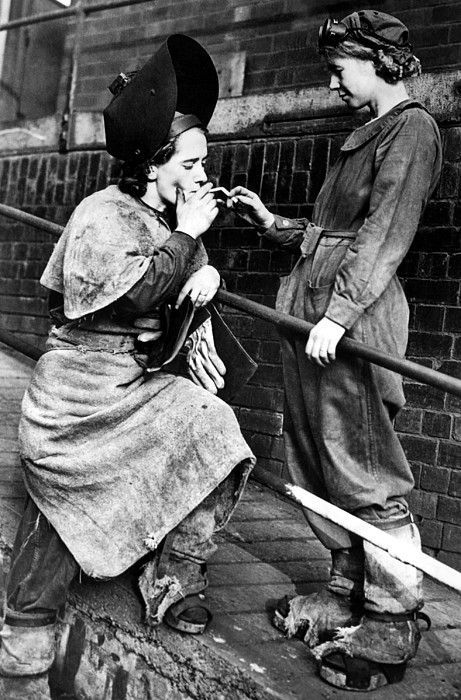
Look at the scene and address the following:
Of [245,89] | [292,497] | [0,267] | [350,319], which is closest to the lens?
[350,319]

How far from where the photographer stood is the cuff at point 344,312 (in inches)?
97.4

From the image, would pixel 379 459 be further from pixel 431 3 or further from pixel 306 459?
pixel 431 3

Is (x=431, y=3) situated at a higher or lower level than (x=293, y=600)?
higher

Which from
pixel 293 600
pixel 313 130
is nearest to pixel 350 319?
pixel 293 600

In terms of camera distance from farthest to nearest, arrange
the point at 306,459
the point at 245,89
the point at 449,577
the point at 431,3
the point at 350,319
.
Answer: the point at 245,89
the point at 431,3
the point at 306,459
the point at 350,319
the point at 449,577

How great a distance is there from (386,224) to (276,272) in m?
2.29

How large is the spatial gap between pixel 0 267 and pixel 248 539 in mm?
3791

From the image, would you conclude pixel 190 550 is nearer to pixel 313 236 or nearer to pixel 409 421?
pixel 313 236

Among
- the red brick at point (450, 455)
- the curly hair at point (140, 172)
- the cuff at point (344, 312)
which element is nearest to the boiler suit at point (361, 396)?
the cuff at point (344, 312)

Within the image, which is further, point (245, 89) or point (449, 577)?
point (245, 89)

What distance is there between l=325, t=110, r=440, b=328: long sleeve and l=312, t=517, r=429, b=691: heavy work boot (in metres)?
0.72

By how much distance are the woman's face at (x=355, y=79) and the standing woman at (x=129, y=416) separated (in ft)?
1.76

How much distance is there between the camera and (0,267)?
6.61m

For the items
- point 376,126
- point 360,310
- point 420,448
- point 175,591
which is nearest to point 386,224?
point 360,310
